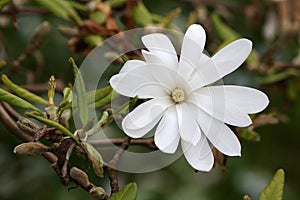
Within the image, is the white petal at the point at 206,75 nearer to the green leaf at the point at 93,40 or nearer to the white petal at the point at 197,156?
the white petal at the point at 197,156

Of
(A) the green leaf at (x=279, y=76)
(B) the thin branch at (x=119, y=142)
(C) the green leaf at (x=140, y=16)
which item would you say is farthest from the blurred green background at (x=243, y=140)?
(B) the thin branch at (x=119, y=142)

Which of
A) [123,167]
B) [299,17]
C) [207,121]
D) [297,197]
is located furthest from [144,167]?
[297,197]

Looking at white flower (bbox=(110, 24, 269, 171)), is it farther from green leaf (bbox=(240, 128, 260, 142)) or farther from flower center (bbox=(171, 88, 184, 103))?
green leaf (bbox=(240, 128, 260, 142))

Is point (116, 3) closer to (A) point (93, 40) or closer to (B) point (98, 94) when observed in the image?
(A) point (93, 40)

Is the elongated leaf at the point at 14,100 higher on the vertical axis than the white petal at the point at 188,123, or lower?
higher

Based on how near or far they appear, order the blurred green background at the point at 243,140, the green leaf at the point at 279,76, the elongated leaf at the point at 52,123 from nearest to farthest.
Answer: the elongated leaf at the point at 52,123, the green leaf at the point at 279,76, the blurred green background at the point at 243,140

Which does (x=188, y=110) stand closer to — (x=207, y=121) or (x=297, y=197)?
(x=207, y=121)

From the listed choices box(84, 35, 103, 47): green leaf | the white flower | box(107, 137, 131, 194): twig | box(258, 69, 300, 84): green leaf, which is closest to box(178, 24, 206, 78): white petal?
the white flower
